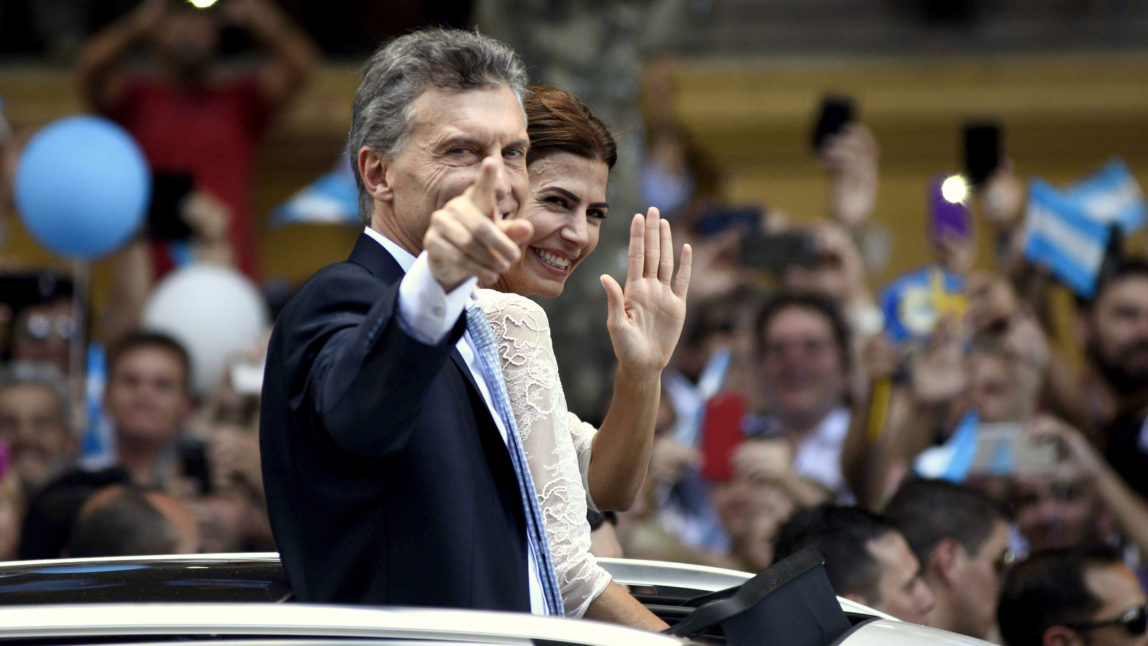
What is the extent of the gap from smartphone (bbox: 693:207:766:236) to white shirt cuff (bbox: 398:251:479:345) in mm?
4683

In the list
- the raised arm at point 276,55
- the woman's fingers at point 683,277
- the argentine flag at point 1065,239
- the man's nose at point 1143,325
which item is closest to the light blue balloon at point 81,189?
the raised arm at point 276,55

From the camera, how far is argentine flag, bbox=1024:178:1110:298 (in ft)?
18.9

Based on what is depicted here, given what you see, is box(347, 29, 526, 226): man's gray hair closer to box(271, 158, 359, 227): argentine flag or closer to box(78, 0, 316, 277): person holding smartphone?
box(271, 158, 359, 227): argentine flag

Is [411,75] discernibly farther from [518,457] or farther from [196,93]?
[196,93]

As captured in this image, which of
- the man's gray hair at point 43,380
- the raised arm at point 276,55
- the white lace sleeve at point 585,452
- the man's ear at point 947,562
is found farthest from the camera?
the raised arm at point 276,55

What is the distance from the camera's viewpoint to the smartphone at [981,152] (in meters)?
6.26

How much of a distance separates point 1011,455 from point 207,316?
3314 millimetres

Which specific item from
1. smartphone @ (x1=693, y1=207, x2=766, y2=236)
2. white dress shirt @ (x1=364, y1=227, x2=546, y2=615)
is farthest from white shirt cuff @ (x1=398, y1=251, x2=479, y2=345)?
smartphone @ (x1=693, y1=207, x2=766, y2=236)

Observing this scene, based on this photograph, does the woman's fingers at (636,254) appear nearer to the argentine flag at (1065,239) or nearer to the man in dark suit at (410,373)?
the man in dark suit at (410,373)

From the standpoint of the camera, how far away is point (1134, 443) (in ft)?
16.4

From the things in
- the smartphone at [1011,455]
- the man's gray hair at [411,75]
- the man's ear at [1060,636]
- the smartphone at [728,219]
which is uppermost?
the man's gray hair at [411,75]

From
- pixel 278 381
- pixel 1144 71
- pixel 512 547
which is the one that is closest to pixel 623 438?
pixel 512 547

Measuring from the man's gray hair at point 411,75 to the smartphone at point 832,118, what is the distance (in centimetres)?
414

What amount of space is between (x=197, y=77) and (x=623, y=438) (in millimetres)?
5151
